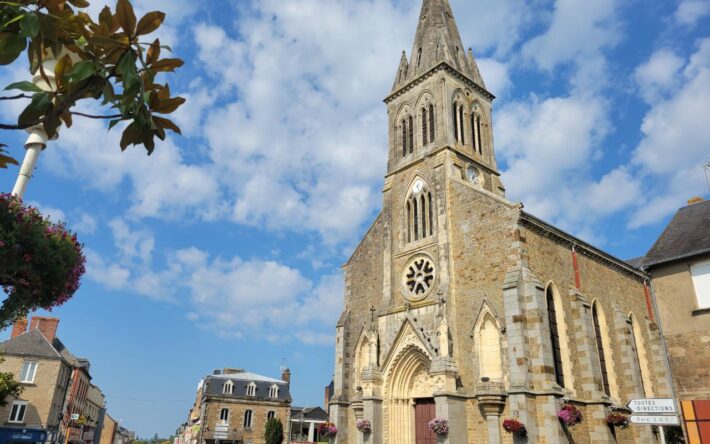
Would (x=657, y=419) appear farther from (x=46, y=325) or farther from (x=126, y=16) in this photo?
(x=46, y=325)

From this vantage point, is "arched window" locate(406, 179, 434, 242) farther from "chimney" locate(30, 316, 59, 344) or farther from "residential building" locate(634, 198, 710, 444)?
"chimney" locate(30, 316, 59, 344)

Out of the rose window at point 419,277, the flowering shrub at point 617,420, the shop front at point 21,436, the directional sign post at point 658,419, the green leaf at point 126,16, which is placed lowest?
the shop front at point 21,436

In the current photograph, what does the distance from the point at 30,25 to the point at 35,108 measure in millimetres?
455

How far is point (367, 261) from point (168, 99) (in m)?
23.4

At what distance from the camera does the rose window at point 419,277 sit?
73.9 ft

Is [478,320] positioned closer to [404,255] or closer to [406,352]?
[406,352]

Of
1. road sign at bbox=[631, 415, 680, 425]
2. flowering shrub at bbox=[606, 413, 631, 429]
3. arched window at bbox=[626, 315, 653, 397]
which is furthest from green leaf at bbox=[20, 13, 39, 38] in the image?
arched window at bbox=[626, 315, 653, 397]

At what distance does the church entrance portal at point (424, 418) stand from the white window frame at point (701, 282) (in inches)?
421

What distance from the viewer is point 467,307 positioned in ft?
66.7

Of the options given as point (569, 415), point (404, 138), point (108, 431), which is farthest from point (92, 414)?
point (569, 415)

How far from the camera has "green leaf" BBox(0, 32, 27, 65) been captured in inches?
103

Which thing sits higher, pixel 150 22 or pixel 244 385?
pixel 244 385

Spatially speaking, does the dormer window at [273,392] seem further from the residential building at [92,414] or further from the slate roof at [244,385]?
the residential building at [92,414]

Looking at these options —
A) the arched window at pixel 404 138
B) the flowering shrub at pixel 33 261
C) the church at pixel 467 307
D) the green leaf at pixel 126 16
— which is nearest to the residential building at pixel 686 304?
the church at pixel 467 307
